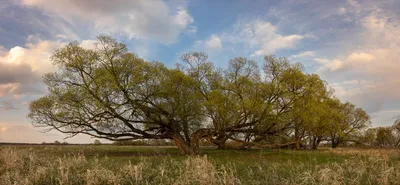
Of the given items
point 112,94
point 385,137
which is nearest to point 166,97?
point 112,94

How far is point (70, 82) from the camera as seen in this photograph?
97.6 ft

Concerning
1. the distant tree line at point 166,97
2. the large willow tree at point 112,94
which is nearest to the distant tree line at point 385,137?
the distant tree line at point 166,97

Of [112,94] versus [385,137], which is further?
[385,137]

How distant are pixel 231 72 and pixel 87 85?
14.4m

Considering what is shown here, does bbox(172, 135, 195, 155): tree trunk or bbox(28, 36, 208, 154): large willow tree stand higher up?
bbox(28, 36, 208, 154): large willow tree

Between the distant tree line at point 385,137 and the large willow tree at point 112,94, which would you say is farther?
the distant tree line at point 385,137

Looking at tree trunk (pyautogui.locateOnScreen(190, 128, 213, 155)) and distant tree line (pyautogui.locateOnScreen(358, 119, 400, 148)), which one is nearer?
tree trunk (pyautogui.locateOnScreen(190, 128, 213, 155))

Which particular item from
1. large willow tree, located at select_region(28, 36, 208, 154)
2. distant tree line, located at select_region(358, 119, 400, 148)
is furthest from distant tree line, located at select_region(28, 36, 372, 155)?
distant tree line, located at select_region(358, 119, 400, 148)

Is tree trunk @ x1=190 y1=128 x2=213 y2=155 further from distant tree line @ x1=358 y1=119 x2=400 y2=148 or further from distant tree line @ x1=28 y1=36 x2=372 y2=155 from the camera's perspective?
distant tree line @ x1=358 y1=119 x2=400 y2=148

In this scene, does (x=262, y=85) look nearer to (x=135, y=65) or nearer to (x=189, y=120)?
(x=189, y=120)

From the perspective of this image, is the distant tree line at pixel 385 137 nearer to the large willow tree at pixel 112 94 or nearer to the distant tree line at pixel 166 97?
the distant tree line at pixel 166 97

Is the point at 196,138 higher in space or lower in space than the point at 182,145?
higher

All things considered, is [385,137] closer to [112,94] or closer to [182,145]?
[182,145]

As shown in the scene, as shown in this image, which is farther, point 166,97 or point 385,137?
point 385,137
